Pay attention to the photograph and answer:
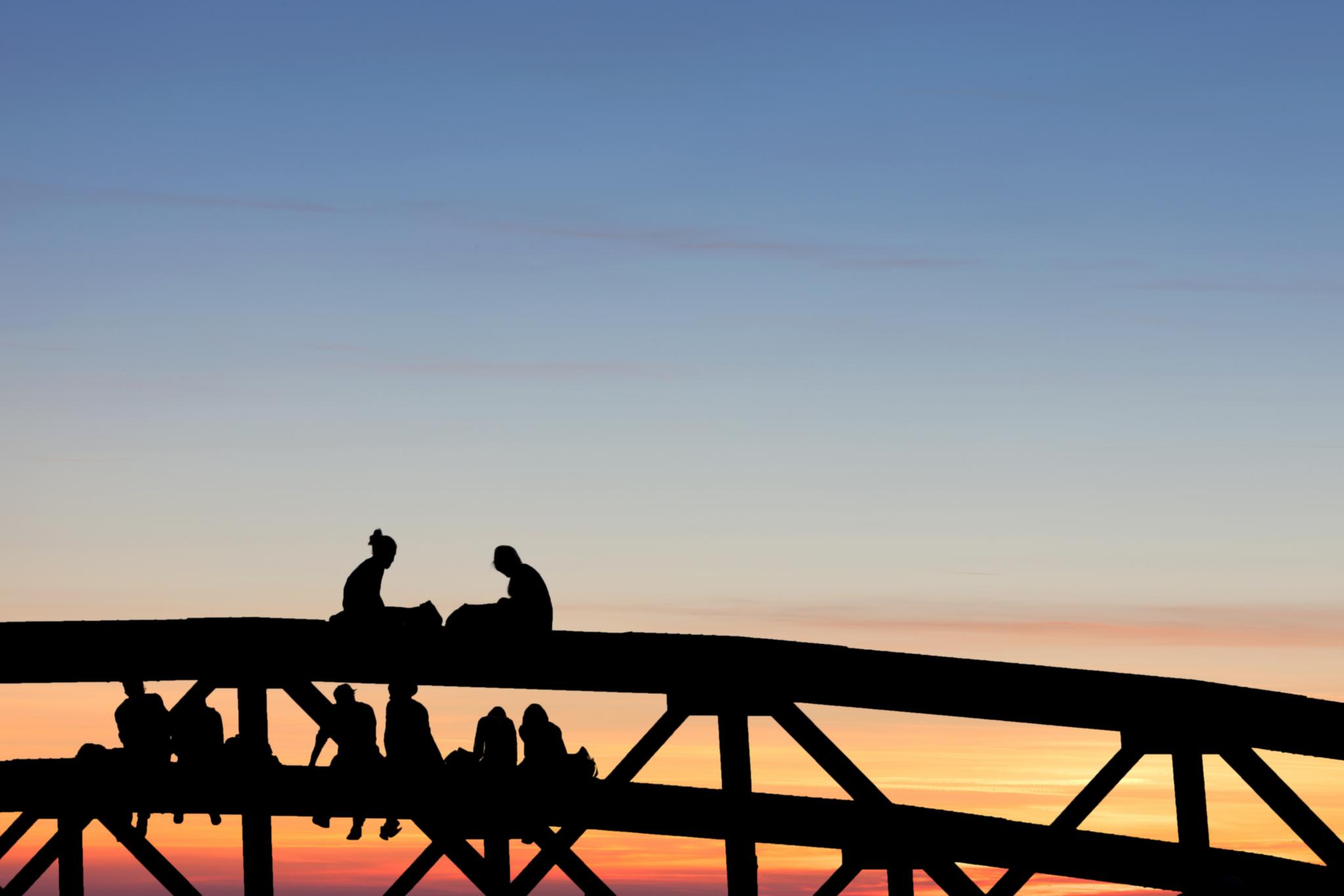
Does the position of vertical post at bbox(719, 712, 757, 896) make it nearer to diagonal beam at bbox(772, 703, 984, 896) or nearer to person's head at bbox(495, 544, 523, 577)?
diagonal beam at bbox(772, 703, 984, 896)

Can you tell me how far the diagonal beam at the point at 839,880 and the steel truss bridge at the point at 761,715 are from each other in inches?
30.1

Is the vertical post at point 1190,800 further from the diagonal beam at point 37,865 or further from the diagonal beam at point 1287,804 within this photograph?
the diagonal beam at point 37,865

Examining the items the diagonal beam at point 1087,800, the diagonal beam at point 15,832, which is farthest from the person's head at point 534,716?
the diagonal beam at point 15,832

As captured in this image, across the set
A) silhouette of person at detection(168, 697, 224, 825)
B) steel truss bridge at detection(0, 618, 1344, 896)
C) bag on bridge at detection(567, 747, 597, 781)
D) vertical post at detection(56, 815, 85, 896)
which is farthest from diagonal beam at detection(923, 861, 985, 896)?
vertical post at detection(56, 815, 85, 896)

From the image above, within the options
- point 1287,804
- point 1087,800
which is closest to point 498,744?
point 1087,800

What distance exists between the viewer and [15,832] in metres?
20.0

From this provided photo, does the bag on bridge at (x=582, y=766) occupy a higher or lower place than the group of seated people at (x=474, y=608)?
lower

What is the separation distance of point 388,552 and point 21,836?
25.0 feet

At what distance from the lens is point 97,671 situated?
47.6 ft

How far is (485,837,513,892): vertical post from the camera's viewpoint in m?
16.9

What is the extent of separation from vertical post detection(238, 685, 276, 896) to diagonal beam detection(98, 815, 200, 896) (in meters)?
0.88

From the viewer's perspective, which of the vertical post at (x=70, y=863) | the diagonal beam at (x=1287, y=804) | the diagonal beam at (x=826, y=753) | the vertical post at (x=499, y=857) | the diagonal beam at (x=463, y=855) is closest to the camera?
the diagonal beam at (x=826, y=753)

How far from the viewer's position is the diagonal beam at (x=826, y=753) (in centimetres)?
1353

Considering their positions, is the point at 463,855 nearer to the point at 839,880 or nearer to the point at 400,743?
the point at 400,743
